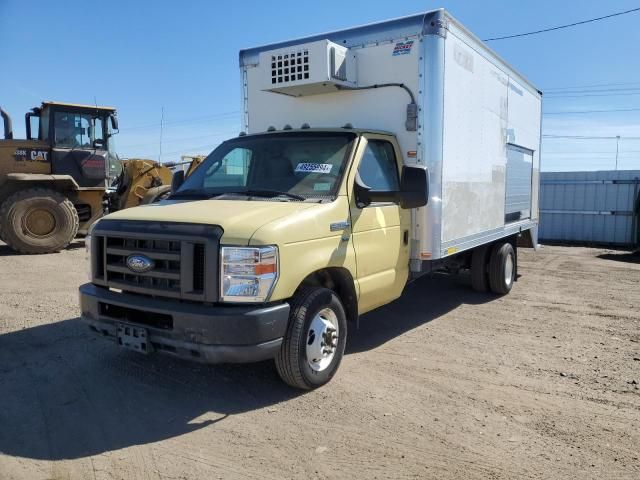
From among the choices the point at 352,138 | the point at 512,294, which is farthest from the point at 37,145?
the point at 512,294

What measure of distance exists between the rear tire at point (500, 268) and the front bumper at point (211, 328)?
5005 millimetres

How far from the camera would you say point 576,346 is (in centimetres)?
572

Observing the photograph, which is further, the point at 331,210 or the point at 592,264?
the point at 592,264

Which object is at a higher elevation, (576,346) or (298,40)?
(298,40)

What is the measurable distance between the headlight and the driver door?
1.19 meters

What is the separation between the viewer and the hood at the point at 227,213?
149 inches

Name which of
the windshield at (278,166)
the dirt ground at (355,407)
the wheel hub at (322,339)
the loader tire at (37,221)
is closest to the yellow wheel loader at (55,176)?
the loader tire at (37,221)

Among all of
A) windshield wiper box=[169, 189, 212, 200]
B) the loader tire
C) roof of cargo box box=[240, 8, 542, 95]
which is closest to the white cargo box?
roof of cargo box box=[240, 8, 542, 95]

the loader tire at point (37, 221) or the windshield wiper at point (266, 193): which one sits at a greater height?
the windshield wiper at point (266, 193)

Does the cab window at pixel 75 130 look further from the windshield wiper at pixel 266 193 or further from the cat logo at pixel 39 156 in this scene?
the windshield wiper at pixel 266 193

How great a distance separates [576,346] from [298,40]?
4.62 meters

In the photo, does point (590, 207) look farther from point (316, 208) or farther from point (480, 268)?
point (316, 208)

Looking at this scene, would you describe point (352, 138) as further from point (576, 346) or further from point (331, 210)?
point (576, 346)

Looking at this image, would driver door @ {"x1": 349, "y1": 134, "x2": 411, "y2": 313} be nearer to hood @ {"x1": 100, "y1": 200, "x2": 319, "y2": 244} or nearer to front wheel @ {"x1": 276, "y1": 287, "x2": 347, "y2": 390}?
front wheel @ {"x1": 276, "y1": 287, "x2": 347, "y2": 390}
